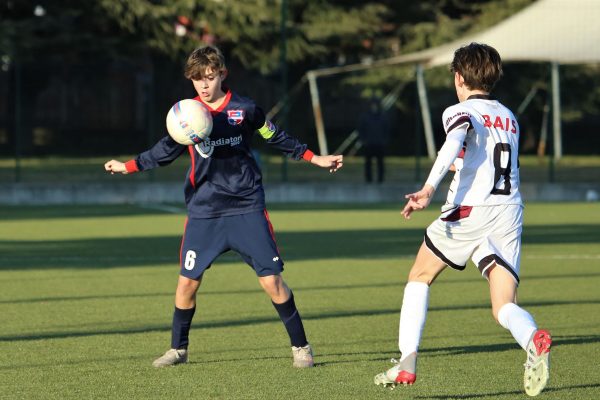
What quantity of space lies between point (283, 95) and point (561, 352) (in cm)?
2048

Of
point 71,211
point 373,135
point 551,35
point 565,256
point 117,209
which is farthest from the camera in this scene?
point 373,135

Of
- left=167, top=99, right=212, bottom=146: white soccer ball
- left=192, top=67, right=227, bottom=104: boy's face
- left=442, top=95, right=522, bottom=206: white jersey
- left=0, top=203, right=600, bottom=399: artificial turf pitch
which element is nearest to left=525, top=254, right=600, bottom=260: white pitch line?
left=0, top=203, right=600, bottom=399: artificial turf pitch

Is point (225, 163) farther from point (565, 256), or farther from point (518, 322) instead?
point (565, 256)

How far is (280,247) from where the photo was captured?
1766 centimetres

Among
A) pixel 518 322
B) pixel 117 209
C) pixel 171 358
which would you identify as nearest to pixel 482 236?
pixel 518 322

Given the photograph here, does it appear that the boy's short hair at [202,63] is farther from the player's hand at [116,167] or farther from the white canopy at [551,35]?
the white canopy at [551,35]

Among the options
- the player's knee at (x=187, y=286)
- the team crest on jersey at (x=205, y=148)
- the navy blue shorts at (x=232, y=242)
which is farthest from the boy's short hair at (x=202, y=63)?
the player's knee at (x=187, y=286)

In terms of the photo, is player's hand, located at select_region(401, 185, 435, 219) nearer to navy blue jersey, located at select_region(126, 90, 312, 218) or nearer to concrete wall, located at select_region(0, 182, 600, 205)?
navy blue jersey, located at select_region(126, 90, 312, 218)

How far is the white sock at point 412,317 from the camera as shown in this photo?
277 inches

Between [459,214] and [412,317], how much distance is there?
600 mm

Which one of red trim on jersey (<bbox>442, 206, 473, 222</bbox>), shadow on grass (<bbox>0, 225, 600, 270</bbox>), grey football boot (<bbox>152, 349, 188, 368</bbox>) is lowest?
shadow on grass (<bbox>0, 225, 600, 270</bbox>)

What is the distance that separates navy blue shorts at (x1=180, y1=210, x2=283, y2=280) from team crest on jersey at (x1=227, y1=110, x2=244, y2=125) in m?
0.57

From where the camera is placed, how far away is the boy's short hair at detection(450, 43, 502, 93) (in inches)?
274

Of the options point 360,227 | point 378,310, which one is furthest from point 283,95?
point 378,310
